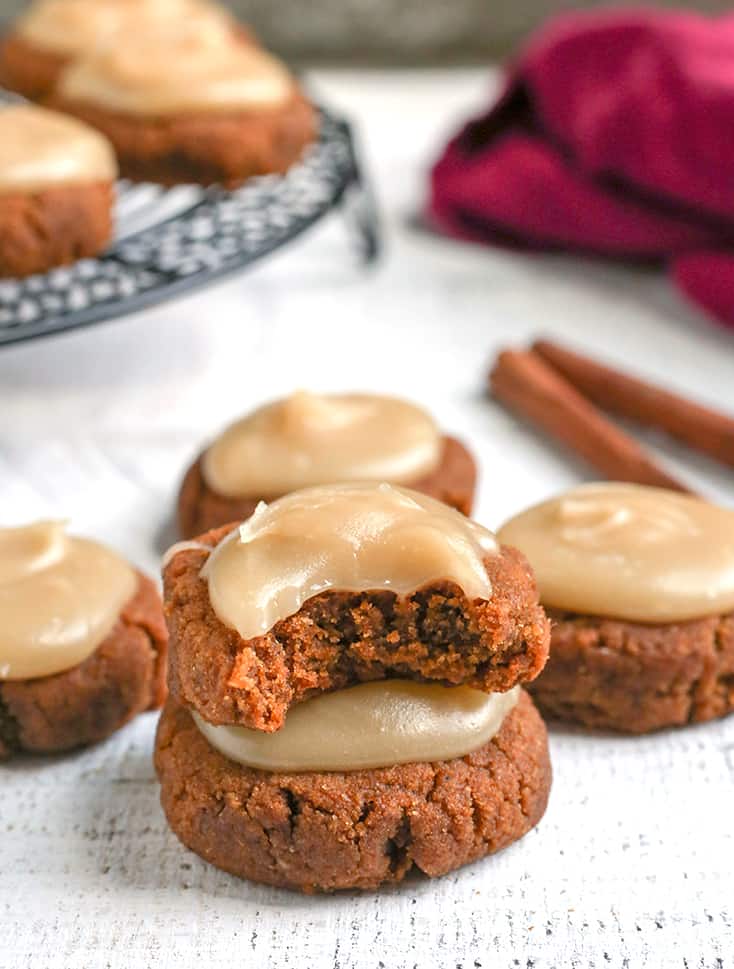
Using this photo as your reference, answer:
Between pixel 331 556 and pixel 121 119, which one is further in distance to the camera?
pixel 121 119

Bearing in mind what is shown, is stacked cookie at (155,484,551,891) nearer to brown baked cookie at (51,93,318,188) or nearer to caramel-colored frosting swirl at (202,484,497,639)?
caramel-colored frosting swirl at (202,484,497,639)

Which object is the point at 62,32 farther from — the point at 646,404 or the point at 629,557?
the point at 629,557

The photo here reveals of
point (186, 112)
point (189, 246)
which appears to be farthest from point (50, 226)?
point (186, 112)

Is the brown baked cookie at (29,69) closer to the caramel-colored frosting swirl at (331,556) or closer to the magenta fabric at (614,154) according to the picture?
the magenta fabric at (614,154)

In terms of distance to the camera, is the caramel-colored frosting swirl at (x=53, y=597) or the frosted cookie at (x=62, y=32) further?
the frosted cookie at (x=62, y=32)

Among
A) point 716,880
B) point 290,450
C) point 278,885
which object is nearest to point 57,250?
point 290,450

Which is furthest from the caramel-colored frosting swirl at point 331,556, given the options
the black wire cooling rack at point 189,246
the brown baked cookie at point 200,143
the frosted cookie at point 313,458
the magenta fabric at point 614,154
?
the magenta fabric at point 614,154

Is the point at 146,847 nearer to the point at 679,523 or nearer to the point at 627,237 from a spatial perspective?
the point at 679,523
